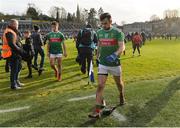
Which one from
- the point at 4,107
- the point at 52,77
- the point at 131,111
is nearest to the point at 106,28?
the point at 131,111

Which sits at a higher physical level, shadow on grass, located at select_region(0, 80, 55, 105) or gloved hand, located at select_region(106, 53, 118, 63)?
gloved hand, located at select_region(106, 53, 118, 63)

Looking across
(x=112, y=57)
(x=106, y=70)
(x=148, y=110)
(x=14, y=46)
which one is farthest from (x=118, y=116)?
(x=14, y=46)

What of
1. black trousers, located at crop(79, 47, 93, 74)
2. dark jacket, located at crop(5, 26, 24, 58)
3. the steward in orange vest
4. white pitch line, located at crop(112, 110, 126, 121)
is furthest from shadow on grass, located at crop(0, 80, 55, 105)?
white pitch line, located at crop(112, 110, 126, 121)

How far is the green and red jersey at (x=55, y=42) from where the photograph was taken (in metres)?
11.4

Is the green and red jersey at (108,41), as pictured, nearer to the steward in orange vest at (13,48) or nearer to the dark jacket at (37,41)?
the steward in orange vest at (13,48)

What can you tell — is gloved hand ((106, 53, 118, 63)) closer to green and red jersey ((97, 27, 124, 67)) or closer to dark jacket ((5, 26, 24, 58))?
green and red jersey ((97, 27, 124, 67))

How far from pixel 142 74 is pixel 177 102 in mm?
5555

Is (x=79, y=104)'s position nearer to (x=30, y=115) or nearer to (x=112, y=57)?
(x=30, y=115)

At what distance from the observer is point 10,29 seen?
9875 millimetres

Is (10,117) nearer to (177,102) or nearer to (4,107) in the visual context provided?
(4,107)

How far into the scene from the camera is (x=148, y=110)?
23.5 ft

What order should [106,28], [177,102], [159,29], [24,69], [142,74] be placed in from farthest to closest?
[159,29] < [24,69] < [142,74] < [177,102] < [106,28]

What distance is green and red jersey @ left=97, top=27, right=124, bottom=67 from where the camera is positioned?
22.5ft

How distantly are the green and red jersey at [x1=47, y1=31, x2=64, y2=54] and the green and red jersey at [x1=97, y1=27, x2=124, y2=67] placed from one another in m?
4.52
